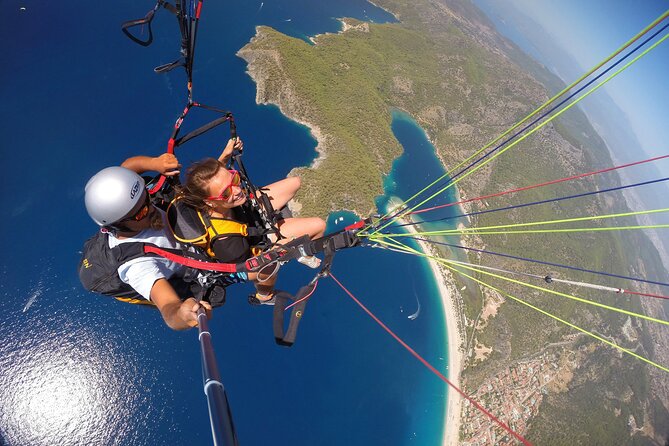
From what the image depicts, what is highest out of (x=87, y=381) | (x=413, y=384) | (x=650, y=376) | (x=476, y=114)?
(x=476, y=114)

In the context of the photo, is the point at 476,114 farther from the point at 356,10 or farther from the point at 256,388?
the point at 256,388

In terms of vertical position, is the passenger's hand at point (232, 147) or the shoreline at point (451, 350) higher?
the passenger's hand at point (232, 147)

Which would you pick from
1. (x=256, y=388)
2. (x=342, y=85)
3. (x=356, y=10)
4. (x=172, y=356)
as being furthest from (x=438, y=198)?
(x=356, y=10)

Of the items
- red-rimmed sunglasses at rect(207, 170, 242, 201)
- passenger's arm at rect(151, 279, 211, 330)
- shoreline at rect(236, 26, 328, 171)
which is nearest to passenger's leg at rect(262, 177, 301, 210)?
red-rimmed sunglasses at rect(207, 170, 242, 201)

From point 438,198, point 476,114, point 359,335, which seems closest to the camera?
point 359,335

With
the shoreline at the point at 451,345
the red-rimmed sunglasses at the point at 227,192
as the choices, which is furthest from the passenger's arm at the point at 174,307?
the shoreline at the point at 451,345

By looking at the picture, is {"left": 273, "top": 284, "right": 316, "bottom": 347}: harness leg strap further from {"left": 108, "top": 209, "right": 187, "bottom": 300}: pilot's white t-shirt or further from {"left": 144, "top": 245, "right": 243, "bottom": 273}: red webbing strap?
{"left": 108, "top": 209, "right": 187, "bottom": 300}: pilot's white t-shirt

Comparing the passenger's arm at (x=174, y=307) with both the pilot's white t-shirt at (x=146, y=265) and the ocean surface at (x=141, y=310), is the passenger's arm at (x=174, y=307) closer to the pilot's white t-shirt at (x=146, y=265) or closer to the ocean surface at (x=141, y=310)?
the pilot's white t-shirt at (x=146, y=265)
